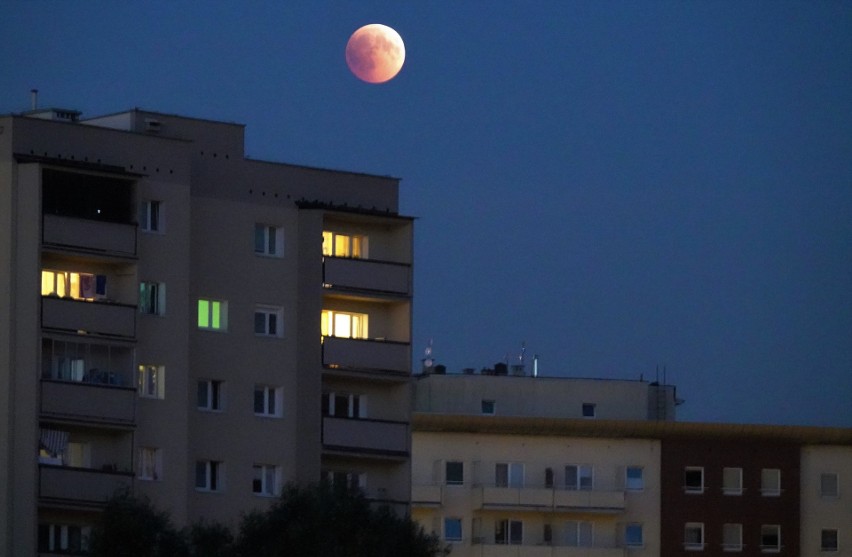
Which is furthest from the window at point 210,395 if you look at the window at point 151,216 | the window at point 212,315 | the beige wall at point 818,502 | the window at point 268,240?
the beige wall at point 818,502

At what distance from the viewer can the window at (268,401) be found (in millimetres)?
78438

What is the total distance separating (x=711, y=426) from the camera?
354ft

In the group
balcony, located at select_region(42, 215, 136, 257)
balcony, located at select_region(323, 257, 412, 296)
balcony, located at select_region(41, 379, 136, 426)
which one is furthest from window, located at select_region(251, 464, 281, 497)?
balcony, located at select_region(42, 215, 136, 257)

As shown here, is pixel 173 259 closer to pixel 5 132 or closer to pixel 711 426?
pixel 5 132

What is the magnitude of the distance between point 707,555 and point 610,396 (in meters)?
9.85

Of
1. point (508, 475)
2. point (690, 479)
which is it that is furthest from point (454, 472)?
point (690, 479)

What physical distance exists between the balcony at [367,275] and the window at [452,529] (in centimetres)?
2617

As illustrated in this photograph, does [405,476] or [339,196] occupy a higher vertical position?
[339,196]

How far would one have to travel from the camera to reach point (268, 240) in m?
79.4

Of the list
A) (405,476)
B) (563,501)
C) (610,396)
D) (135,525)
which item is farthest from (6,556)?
(610,396)

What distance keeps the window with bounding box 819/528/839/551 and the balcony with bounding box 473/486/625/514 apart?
9.33 m

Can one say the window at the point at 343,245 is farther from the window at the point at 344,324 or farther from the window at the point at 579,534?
the window at the point at 579,534

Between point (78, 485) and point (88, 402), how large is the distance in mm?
2521

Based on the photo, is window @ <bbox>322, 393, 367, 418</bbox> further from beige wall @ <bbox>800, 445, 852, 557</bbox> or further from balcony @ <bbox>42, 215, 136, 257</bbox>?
beige wall @ <bbox>800, 445, 852, 557</bbox>
